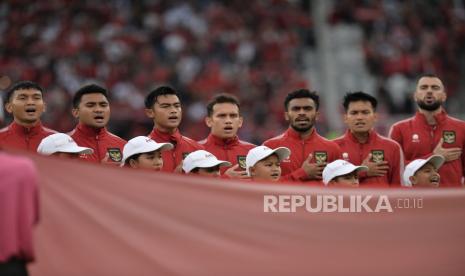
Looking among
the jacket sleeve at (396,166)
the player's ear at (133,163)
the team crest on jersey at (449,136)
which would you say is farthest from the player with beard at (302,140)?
the player's ear at (133,163)

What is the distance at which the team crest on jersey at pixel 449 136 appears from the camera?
7.27 m

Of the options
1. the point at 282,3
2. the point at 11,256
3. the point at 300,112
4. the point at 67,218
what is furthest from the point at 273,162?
the point at 282,3

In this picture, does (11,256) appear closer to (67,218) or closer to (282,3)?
(67,218)

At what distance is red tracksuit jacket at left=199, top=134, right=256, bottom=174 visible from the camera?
268 inches

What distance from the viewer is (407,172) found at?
638cm

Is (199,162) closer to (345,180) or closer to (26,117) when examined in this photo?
(345,180)

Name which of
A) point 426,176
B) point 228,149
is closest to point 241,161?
point 228,149

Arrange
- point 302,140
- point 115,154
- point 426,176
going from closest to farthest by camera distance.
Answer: point 426,176
point 115,154
point 302,140

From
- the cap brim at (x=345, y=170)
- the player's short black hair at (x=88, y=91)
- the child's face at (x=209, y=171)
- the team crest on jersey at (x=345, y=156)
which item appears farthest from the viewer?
the team crest on jersey at (x=345, y=156)

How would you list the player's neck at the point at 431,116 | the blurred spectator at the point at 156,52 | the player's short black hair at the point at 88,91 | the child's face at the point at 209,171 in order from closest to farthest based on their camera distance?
the child's face at the point at 209,171, the player's short black hair at the point at 88,91, the player's neck at the point at 431,116, the blurred spectator at the point at 156,52

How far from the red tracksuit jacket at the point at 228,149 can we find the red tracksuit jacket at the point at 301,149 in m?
0.20

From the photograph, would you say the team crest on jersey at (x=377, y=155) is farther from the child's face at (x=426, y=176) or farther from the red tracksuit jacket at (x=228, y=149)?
the red tracksuit jacket at (x=228, y=149)

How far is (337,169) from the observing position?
579cm

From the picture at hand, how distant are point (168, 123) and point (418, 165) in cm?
170
